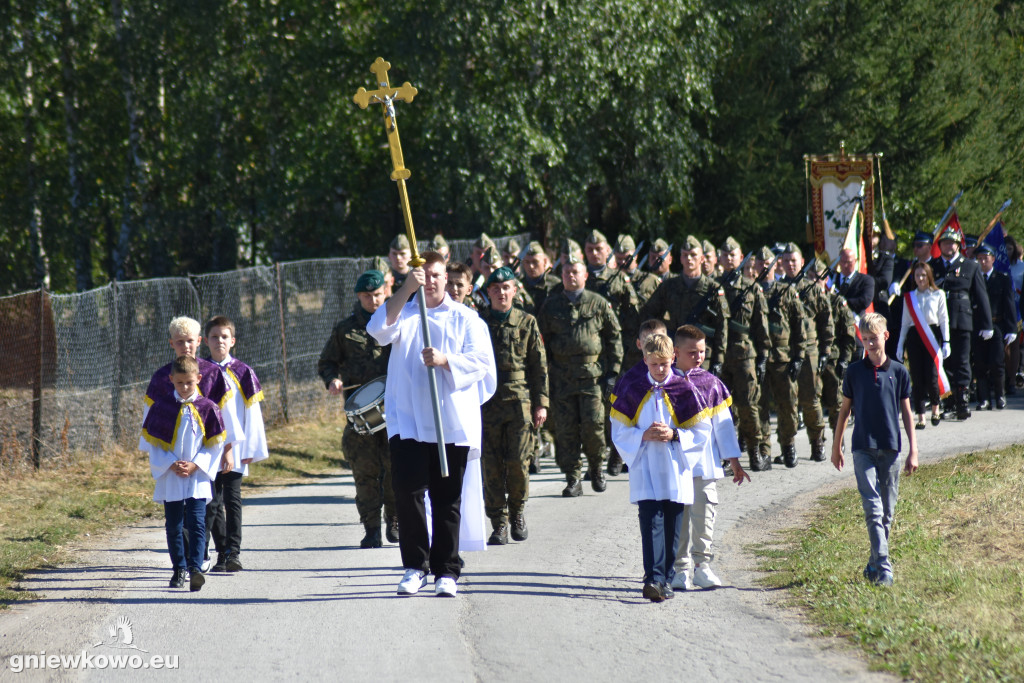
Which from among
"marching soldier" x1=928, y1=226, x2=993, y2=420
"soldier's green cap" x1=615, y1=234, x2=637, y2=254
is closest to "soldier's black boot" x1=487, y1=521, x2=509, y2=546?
"soldier's green cap" x1=615, y1=234, x2=637, y2=254

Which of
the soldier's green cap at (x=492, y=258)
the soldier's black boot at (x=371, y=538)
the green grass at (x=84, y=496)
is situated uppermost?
the soldier's green cap at (x=492, y=258)

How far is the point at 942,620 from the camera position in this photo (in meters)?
6.66

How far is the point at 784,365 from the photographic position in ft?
41.9

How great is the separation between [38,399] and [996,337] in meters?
11.0

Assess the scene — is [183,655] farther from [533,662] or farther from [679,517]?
[679,517]

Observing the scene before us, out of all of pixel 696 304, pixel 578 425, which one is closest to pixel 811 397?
pixel 696 304

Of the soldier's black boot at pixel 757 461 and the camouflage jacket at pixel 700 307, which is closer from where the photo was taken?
the camouflage jacket at pixel 700 307

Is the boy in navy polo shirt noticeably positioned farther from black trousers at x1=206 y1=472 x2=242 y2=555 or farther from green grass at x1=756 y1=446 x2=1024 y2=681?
black trousers at x1=206 y1=472 x2=242 y2=555

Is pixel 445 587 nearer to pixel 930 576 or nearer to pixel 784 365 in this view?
pixel 930 576

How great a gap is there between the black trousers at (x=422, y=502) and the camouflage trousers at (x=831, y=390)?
6.73 meters

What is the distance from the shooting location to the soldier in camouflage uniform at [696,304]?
11867 millimetres

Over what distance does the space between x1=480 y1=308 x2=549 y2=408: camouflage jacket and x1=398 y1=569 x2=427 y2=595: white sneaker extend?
2104mm

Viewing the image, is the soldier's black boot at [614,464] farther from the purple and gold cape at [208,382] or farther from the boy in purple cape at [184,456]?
the boy in purple cape at [184,456]

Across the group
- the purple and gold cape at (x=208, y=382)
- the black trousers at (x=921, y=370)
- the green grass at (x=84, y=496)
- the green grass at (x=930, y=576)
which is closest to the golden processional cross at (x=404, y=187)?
the purple and gold cape at (x=208, y=382)
